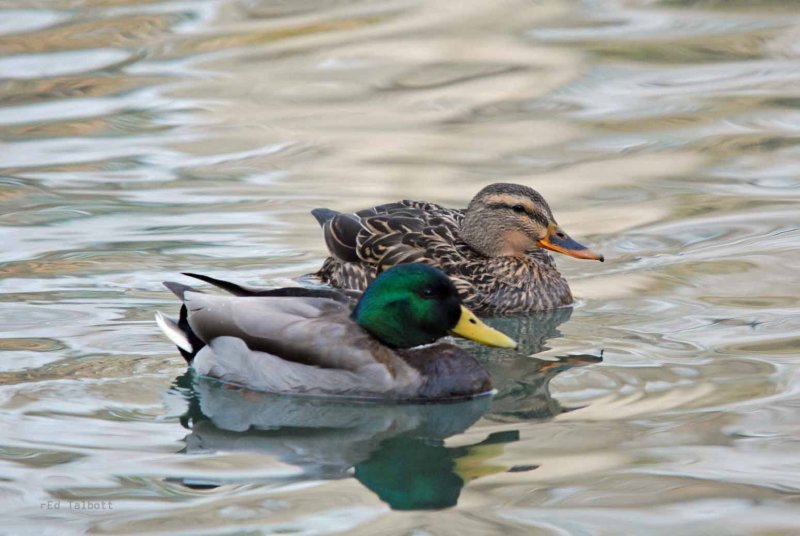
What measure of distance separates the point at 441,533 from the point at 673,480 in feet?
3.74

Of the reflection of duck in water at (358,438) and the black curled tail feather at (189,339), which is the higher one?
the black curled tail feather at (189,339)

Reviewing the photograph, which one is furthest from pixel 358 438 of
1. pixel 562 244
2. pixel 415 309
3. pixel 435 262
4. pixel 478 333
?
pixel 562 244

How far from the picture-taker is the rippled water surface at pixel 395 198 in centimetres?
657

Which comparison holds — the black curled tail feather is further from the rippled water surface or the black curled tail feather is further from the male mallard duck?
the male mallard duck

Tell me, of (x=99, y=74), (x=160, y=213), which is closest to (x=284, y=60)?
(x=99, y=74)

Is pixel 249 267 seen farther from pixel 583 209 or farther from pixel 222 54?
pixel 222 54

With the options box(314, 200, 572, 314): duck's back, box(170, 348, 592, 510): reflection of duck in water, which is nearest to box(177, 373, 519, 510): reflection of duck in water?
box(170, 348, 592, 510): reflection of duck in water

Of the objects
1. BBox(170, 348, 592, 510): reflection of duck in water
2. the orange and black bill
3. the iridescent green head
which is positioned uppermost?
the iridescent green head

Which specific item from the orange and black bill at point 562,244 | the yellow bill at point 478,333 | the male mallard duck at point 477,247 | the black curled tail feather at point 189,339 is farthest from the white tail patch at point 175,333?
the orange and black bill at point 562,244

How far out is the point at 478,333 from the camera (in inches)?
317

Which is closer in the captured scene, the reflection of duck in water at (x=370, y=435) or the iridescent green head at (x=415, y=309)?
the reflection of duck in water at (x=370, y=435)

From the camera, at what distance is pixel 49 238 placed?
1110 cm

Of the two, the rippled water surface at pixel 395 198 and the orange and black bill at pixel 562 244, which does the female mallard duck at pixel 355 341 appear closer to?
the rippled water surface at pixel 395 198

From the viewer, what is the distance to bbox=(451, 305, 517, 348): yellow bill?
26.3 feet
